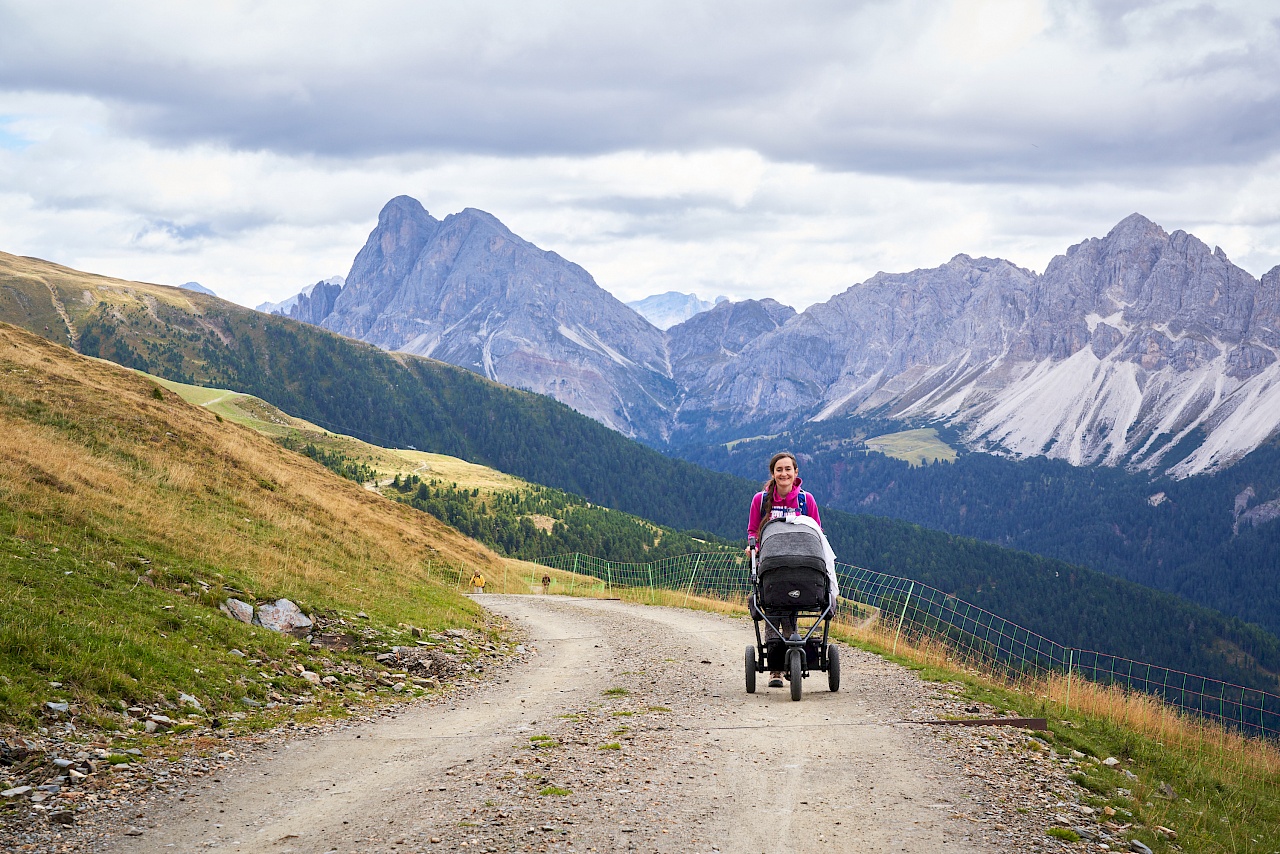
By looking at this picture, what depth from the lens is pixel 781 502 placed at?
1576cm

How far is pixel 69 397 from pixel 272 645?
20.4 m

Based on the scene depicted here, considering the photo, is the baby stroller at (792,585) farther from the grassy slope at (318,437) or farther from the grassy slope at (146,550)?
the grassy slope at (318,437)

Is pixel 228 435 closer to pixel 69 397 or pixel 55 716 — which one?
pixel 69 397

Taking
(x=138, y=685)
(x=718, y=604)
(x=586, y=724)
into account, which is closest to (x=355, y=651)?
(x=138, y=685)

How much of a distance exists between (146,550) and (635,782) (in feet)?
44.4

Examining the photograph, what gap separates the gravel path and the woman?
2522 mm

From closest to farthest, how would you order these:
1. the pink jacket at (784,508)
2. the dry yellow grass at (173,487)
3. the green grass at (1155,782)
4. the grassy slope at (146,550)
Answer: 1. the green grass at (1155,782)
2. the grassy slope at (146,550)
3. the pink jacket at (784,508)
4. the dry yellow grass at (173,487)

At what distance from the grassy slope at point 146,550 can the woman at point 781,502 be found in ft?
27.4

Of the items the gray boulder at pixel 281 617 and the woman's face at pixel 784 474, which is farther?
the gray boulder at pixel 281 617

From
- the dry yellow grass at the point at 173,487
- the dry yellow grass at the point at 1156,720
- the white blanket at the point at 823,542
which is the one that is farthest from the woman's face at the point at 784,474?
the dry yellow grass at the point at 173,487

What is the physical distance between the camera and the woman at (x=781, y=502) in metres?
15.4

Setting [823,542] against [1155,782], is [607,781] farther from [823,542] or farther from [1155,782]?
[1155,782]

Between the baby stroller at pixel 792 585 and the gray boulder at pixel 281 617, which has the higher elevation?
the baby stroller at pixel 792 585

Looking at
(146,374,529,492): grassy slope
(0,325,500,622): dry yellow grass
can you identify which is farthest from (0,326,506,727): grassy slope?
(146,374,529,492): grassy slope
